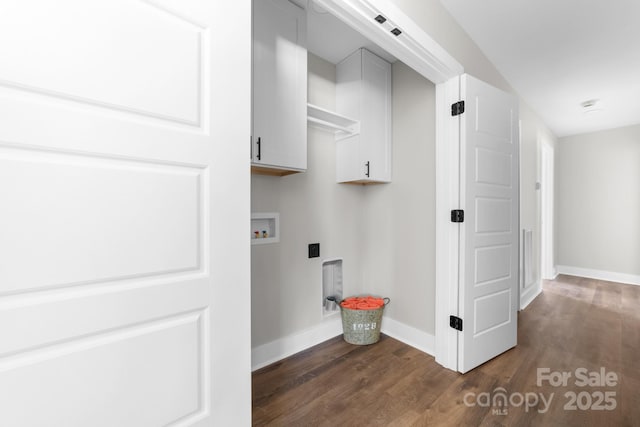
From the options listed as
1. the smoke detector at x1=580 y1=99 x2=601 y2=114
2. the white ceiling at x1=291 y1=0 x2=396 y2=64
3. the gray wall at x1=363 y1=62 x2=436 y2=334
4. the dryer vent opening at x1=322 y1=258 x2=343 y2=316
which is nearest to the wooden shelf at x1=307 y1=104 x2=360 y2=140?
the gray wall at x1=363 y1=62 x2=436 y2=334

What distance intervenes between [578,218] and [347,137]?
488 cm

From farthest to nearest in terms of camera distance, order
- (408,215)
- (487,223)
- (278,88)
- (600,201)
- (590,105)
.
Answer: (600,201)
(590,105)
(408,215)
(487,223)
(278,88)

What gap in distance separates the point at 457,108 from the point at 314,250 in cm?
154

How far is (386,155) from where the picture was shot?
2566 mm

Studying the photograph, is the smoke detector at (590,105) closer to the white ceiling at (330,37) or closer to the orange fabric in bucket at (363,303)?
the white ceiling at (330,37)

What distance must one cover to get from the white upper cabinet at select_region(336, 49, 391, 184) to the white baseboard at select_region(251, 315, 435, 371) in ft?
4.29

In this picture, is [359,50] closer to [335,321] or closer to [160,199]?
[160,199]

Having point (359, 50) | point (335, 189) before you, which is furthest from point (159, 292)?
point (359, 50)

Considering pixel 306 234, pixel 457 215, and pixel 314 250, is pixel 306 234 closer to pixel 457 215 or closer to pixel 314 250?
pixel 314 250

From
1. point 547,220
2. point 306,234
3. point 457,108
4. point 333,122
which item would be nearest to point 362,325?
point 306,234

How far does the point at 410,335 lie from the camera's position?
2.43m

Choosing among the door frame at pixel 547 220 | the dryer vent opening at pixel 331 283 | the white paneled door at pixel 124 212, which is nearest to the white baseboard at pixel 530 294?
the door frame at pixel 547 220

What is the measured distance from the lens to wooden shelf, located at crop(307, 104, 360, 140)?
7.27ft

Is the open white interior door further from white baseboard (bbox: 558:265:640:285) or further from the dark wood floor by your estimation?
white baseboard (bbox: 558:265:640:285)
